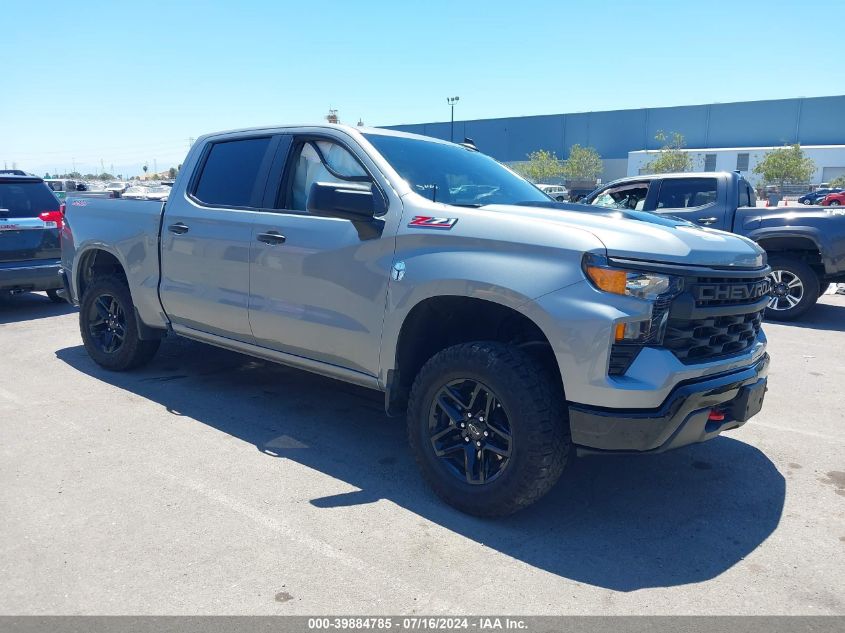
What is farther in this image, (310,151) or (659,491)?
(310,151)

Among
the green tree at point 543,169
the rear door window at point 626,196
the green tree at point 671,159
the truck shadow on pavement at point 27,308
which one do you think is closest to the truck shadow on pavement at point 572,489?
the truck shadow on pavement at point 27,308

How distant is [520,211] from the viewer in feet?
11.8

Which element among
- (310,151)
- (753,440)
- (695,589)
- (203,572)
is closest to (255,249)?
(310,151)

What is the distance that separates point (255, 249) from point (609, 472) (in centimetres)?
264

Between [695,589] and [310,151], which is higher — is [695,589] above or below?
below

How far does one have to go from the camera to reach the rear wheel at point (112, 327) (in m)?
5.68

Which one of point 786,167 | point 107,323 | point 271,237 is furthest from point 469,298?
point 786,167

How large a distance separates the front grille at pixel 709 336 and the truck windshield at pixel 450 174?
1366 mm

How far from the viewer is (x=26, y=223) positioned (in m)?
8.62

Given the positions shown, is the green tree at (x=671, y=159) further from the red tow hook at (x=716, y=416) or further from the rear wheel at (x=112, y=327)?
the red tow hook at (x=716, y=416)

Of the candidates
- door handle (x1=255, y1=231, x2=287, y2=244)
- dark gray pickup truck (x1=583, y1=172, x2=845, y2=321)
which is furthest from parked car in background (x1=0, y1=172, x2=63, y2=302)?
dark gray pickup truck (x1=583, y1=172, x2=845, y2=321)

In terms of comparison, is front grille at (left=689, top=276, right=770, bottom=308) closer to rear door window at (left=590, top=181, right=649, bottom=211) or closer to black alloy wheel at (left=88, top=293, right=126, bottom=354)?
black alloy wheel at (left=88, top=293, right=126, bottom=354)

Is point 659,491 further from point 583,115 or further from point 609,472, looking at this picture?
point 583,115

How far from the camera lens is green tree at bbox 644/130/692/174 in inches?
2392
